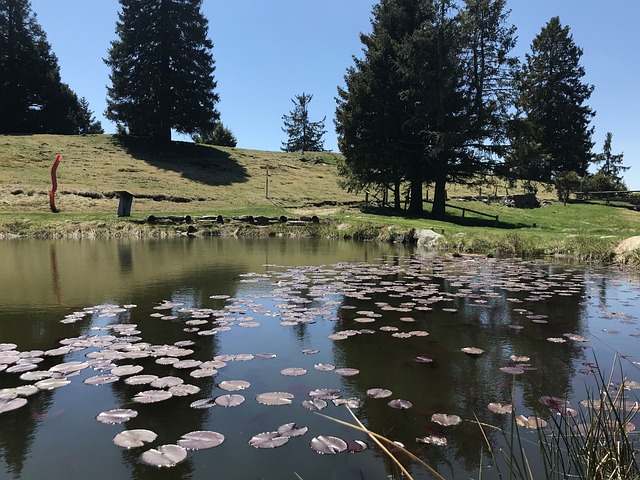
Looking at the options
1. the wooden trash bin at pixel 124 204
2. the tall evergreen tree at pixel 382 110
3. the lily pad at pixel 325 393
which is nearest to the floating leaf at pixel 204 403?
the lily pad at pixel 325 393

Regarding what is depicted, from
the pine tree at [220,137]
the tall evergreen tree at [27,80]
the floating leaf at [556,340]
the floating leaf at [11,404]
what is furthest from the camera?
the pine tree at [220,137]

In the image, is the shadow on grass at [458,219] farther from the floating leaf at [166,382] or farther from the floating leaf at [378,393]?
the floating leaf at [166,382]

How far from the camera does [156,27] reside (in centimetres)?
4469

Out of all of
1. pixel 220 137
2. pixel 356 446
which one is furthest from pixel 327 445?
pixel 220 137

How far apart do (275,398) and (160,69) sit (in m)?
47.9

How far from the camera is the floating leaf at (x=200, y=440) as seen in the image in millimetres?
2463

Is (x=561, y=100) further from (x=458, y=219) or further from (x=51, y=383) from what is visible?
(x=51, y=383)

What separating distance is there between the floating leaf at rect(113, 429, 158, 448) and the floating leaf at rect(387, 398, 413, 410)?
1.53 meters

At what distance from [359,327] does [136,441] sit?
3.03 metres

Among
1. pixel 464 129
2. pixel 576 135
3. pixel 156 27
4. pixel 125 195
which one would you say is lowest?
pixel 125 195

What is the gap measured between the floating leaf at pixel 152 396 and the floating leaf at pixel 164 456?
64 cm

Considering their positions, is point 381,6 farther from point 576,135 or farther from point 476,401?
point 476,401

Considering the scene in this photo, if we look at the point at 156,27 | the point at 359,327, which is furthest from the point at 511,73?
the point at 156,27

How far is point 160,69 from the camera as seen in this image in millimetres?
44281
